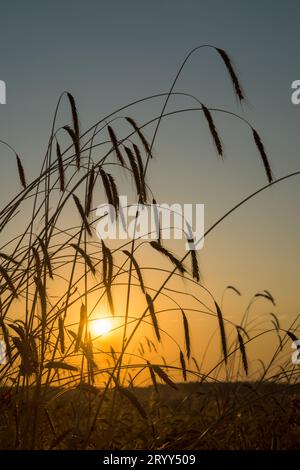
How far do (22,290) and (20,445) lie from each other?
0.90m

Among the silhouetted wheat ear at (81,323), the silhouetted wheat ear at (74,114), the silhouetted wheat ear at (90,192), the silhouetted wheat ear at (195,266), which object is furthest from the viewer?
the silhouetted wheat ear at (74,114)

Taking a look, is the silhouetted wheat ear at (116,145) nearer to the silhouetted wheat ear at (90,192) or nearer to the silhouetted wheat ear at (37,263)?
the silhouetted wheat ear at (90,192)

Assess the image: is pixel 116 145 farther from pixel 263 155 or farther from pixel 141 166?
pixel 263 155

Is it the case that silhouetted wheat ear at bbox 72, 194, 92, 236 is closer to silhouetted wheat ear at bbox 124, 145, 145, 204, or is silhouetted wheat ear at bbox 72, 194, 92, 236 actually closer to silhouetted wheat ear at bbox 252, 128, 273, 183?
silhouetted wheat ear at bbox 124, 145, 145, 204

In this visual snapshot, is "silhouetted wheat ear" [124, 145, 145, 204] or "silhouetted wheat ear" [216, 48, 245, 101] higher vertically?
"silhouetted wheat ear" [216, 48, 245, 101]

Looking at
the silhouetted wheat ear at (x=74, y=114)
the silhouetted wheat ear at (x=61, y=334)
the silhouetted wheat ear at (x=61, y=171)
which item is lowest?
the silhouetted wheat ear at (x=61, y=334)

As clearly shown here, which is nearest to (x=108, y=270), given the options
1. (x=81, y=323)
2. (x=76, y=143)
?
(x=81, y=323)

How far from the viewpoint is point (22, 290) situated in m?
3.07

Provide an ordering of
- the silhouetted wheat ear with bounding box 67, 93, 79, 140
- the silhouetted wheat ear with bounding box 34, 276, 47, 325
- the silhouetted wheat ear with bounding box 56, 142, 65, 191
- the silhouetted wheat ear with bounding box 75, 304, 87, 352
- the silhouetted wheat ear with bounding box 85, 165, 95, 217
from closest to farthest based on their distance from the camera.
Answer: the silhouetted wheat ear with bounding box 34, 276, 47, 325 → the silhouetted wheat ear with bounding box 75, 304, 87, 352 → the silhouetted wheat ear with bounding box 85, 165, 95, 217 → the silhouetted wheat ear with bounding box 67, 93, 79, 140 → the silhouetted wheat ear with bounding box 56, 142, 65, 191

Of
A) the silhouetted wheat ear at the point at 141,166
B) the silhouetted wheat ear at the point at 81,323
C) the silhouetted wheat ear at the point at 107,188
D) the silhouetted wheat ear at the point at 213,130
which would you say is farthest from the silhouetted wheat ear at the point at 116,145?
the silhouetted wheat ear at the point at 81,323

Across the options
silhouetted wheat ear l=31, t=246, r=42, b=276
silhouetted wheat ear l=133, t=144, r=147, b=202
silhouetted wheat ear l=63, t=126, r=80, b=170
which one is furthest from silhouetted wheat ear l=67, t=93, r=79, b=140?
silhouetted wheat ear l=31, t=246, r=42, b=276

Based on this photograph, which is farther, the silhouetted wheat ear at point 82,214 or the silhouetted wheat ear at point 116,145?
the silhouetted wheat ear at point 116,145
